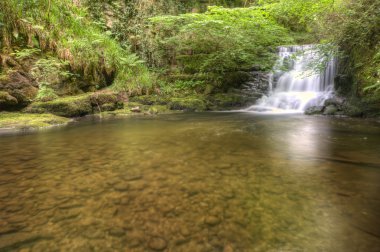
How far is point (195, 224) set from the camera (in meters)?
1.64

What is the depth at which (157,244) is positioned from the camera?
1.44 meters

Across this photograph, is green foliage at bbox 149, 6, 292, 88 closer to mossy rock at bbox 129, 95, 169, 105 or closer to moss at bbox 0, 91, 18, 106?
mossy rock at bbox 129, 95, 169, 105

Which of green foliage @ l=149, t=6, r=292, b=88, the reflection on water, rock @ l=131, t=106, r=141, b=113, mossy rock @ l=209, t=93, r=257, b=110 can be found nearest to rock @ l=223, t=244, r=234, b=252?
the reflection on water

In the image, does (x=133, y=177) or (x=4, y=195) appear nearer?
(x=4, y=195)

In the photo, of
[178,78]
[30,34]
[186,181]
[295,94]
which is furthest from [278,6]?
[186,181]

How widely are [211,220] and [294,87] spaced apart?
10.6 meters

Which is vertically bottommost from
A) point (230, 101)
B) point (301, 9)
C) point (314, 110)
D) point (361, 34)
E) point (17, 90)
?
point (314, 110)

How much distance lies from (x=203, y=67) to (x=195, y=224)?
1105 centimetres

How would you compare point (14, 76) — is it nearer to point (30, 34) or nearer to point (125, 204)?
point (30, 34)

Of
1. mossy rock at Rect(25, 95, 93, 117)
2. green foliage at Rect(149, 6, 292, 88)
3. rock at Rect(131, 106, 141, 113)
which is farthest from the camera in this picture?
green foliage at Rect(149, 6, 292, 88)

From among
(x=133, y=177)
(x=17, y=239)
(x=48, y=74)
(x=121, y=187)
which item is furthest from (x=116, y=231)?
(x=48, y=74)

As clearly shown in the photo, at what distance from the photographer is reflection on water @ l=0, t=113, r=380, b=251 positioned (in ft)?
4.83

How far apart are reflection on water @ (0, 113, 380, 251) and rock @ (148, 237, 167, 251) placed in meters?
0.01

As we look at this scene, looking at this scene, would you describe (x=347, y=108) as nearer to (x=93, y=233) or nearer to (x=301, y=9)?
(x=301, y=9)
